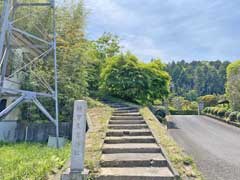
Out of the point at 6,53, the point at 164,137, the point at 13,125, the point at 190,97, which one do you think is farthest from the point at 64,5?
the point at 190,97

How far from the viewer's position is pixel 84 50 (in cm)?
917

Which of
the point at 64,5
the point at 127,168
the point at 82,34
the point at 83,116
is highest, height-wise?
the point at 64,5

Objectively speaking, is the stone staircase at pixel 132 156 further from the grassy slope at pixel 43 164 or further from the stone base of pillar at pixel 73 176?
the stone base of pillar at pixel 73 176

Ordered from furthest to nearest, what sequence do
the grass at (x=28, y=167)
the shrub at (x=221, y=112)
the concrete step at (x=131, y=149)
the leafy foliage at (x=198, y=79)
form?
the leafy foliage at (x=198, y=79), the shrub at (x=221, y=112), the concrete step at (x=131, y=149), the grass at (x=28, y=167)

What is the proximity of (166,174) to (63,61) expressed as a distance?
644cm

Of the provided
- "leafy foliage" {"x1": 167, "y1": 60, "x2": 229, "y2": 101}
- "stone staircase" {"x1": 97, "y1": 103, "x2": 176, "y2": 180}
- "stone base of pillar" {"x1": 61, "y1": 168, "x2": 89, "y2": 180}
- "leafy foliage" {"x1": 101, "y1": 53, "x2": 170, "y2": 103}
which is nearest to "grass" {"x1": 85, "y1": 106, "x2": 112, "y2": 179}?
"stone staircase" {"x1": 97, "y1": 103, "x2": 176, "y2": 180}

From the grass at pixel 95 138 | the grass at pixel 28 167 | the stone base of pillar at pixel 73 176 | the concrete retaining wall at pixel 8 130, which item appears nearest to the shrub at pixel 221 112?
the grass at pixel 95 138

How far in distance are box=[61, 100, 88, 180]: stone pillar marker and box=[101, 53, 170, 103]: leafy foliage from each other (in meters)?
7.20

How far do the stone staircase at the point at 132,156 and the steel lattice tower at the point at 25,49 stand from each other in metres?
1.90

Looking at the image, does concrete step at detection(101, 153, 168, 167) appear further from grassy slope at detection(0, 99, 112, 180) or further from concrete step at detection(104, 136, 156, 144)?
concrete step at detection(104, 136, 156, 144)

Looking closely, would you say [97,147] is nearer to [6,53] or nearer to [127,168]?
[127,168]

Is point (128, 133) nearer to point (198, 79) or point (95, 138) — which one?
point (95, 138)

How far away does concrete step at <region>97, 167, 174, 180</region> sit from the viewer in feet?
10.6

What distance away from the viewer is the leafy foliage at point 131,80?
10.4 metres
